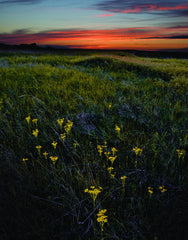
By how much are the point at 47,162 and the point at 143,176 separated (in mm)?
1150

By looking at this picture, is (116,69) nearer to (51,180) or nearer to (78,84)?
(78,84)

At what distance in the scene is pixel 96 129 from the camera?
289 centimetres

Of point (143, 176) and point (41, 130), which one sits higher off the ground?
point (41, 130)

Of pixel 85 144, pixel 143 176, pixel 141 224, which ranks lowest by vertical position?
pixel 141 224

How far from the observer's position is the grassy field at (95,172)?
1.60m

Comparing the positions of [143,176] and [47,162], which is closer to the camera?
[143,176]

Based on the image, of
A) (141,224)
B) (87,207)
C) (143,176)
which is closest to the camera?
(141,224)

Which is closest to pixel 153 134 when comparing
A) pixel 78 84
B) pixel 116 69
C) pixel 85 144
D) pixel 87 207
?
pixel 85 144

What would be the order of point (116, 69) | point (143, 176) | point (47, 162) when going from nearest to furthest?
point (143, 176)
point (47, 162)
point (116, 69)

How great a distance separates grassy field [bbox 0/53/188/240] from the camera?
5.25ft

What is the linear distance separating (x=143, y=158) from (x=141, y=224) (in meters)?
0.83

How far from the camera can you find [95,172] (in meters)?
2.13

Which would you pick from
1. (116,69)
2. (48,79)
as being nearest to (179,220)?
(48,79)

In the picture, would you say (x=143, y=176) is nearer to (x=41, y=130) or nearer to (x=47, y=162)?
(x=47, y=162)
